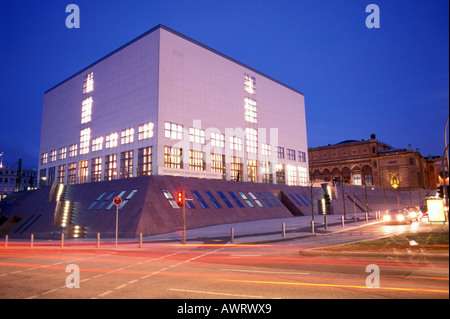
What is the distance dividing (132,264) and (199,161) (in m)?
36.4

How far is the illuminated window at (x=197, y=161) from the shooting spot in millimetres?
49253

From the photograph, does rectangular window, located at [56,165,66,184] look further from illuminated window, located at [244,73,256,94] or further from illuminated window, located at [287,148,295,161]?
illuminated window, located at [287,148,295,161]

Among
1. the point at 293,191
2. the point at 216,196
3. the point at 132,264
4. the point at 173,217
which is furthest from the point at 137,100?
the point at 132,264

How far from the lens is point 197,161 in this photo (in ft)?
164

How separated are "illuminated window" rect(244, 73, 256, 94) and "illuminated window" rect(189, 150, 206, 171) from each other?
18732 mm

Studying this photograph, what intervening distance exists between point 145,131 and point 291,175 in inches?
1386

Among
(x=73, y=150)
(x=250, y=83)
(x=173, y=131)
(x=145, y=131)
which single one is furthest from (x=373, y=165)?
(x=73, y=150)

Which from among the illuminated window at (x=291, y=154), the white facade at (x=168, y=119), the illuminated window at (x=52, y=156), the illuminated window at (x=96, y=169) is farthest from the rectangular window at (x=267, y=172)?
the illuminated window at (x=52, y=156)

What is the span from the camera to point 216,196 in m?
41.9

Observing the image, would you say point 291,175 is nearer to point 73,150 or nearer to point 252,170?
point 252,170

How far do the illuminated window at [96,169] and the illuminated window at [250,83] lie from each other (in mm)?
30541

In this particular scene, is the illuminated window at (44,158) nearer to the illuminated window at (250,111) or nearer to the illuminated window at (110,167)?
the illuminated window at (110,167)

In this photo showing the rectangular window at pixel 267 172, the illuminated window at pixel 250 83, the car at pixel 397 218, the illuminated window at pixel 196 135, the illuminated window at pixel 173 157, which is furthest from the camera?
the rectangular window at pixel 267 172
